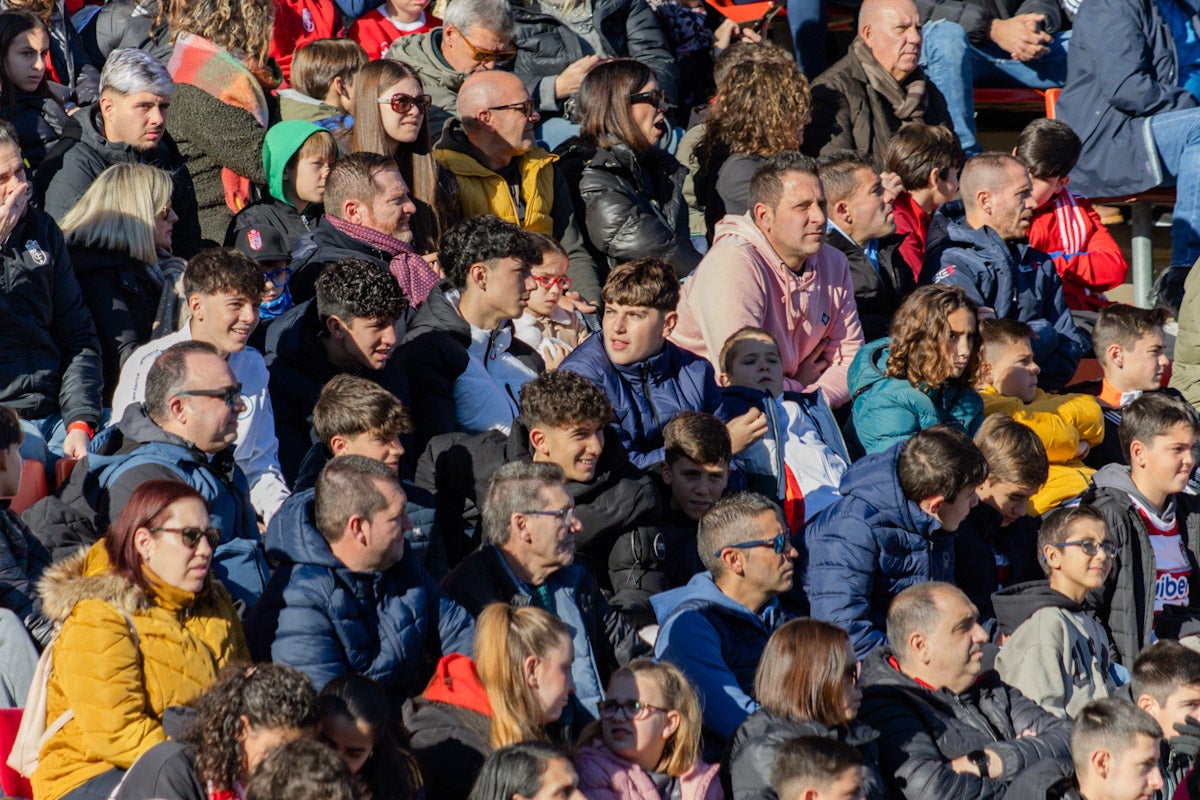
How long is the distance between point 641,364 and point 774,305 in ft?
3.75

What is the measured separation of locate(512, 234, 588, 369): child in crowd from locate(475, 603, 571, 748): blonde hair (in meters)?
2.45

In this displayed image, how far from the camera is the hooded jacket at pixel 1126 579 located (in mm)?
6969

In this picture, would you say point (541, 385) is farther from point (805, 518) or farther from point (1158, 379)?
point (1158, 379)

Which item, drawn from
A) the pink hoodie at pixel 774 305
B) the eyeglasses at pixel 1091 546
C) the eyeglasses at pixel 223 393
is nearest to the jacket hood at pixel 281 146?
the pink hoodie at pixel 774 305

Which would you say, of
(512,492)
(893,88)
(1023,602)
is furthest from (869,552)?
(893,88)

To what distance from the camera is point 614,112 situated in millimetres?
8672

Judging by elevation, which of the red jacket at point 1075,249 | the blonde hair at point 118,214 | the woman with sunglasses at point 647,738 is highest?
the blonde hair at point 118,214

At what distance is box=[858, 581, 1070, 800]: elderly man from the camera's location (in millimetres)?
5621

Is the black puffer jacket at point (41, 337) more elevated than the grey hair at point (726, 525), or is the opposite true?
the black puffer jacket at point (41, 337)

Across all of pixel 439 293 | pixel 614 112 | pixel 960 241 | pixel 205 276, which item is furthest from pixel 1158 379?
pixel 205 276

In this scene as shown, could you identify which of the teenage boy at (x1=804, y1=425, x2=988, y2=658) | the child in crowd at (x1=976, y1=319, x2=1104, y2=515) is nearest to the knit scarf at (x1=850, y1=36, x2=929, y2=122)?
the child in crowd at (x1=976, y1=319, x2=1104, y2=515)

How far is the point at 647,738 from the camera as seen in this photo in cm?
521

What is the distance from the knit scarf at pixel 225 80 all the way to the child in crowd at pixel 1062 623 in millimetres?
3860

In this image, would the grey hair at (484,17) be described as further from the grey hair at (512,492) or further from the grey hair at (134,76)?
the grey hair at (512,492)
